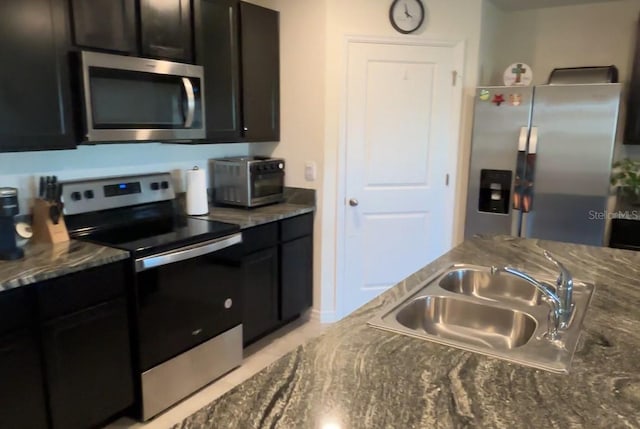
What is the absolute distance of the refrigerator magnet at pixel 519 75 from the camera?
3430 millimetres

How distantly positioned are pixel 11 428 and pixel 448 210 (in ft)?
9.65

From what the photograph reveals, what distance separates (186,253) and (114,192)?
2.13 ft

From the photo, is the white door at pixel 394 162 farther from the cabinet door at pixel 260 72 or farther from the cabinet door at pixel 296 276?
the cabinet door at pixel 260 72

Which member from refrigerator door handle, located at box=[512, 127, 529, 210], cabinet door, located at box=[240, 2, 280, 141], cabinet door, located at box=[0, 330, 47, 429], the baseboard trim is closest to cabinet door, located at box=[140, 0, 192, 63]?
cabinet door, located at box=[240, 2, 280, 141]

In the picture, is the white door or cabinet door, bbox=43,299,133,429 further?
the white door

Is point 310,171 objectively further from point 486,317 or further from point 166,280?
point 486,317

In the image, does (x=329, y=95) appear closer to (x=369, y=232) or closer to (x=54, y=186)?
(x=369, y=232)

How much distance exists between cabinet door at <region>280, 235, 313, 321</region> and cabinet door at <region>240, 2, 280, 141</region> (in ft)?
2.56

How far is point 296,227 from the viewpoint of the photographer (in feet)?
10.8

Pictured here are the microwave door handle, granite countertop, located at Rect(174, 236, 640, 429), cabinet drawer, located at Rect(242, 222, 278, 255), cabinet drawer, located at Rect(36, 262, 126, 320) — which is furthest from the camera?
cabinet drawer, located at Rect(242, 222, 278, 255)

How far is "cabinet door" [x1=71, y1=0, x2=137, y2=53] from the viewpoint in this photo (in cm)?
215

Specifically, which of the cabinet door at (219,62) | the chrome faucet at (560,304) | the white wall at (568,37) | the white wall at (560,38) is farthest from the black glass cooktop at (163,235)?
the white wall at (568,37)

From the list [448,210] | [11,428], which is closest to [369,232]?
[448,210]

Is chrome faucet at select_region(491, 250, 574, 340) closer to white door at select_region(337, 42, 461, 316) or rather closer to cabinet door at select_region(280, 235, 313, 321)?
cabinet door at select_region(280, 235, 313, 321)
